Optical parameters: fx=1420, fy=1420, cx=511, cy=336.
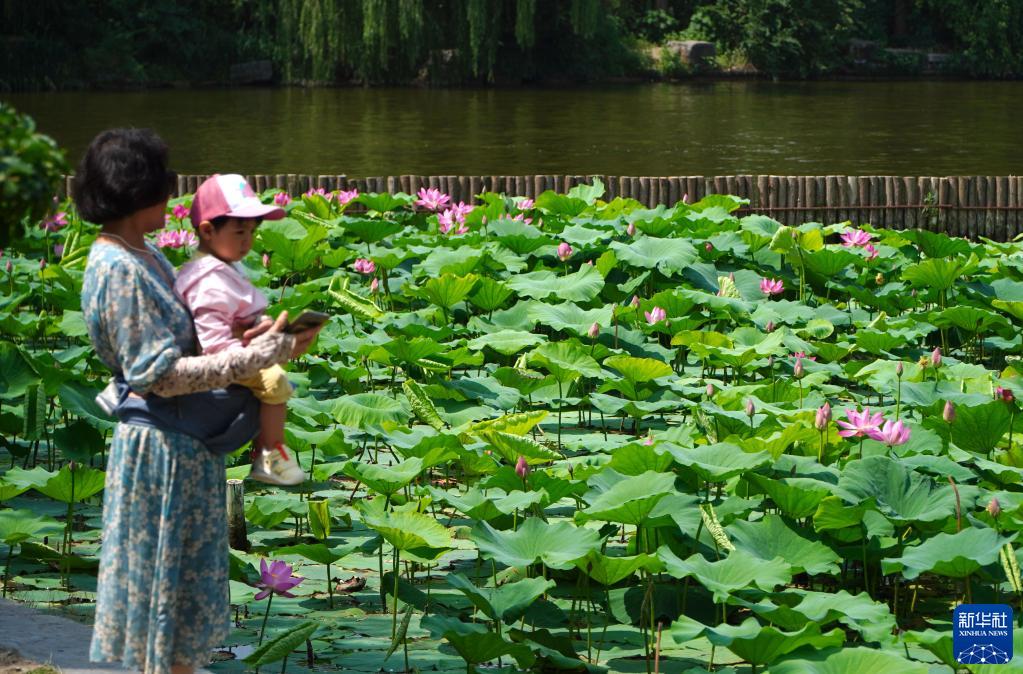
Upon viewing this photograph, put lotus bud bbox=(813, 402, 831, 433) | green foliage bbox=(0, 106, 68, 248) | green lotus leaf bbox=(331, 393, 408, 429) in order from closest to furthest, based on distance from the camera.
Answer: green foliage bbox=(0, 106, 68, 248) < lotus bud bbox=(813, 402, 831, 433) < green lotus leaf bbox=(331, 393, 408, 429)

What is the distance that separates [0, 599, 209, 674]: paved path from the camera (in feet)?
9.07

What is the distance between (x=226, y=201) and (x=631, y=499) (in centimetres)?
124

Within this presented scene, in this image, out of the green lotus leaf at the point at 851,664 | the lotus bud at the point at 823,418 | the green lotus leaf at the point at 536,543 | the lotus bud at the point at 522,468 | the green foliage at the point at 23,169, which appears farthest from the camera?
the lotus bud at the point at 823,418

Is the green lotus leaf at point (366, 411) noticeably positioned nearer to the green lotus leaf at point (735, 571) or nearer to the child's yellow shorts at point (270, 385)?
the green lotus leaf at point (735, 571)

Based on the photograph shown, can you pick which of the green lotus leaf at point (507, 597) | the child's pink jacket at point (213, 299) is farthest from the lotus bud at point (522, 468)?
the child's pink jacket at point (213, 299)

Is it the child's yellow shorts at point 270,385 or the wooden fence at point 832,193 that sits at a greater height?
the child's yellow shorts at point 270,385

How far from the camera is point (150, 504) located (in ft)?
7.77

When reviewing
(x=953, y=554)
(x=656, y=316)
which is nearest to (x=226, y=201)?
(x=953, y=554)

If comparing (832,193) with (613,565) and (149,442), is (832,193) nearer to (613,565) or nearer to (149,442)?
(613,565)

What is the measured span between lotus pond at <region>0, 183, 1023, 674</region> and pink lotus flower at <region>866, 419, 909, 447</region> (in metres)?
0.01

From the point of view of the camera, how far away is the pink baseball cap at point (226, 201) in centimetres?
238

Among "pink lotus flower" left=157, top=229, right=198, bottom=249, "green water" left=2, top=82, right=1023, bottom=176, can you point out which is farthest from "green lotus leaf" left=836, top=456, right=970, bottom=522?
"green water" left=2, top=82, right=1023, bottom=176

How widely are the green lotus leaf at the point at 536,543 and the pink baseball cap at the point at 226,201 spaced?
969 mm

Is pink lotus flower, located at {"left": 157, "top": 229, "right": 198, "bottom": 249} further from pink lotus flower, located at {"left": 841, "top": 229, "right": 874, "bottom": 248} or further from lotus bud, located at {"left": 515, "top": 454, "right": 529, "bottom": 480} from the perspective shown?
lotus bud, located at {"left": 515, "top": 454, "right": 529, "bottom": 480}
